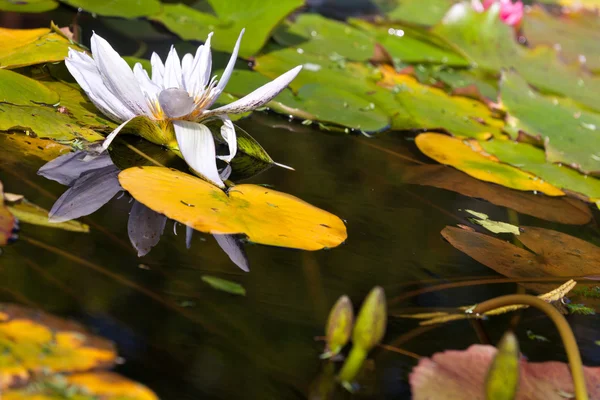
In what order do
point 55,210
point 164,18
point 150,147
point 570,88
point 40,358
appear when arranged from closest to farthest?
point 40,358
point 55,210
point 150,147
point 164,18
point 570,88

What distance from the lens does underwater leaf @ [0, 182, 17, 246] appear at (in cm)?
92

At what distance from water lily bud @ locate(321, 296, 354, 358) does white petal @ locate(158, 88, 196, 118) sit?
549 millimetres

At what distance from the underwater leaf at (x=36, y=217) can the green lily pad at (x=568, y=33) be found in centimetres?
270

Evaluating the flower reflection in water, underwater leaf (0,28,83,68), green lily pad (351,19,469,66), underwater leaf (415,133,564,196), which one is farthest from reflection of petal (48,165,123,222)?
green lily pad (351,19,469,66)

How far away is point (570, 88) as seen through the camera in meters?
2.54

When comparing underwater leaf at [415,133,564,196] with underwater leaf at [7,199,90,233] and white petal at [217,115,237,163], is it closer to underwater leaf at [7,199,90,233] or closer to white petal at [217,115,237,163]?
white petal at [217,115,237,163]

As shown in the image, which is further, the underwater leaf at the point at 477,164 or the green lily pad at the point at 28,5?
the green lily pad at the point at 28,5

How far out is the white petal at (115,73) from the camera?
116cm

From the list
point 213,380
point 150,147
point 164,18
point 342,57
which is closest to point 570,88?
point 342,57

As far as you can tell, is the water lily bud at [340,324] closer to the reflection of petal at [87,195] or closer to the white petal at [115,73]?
the reflection of petal at [87,195]

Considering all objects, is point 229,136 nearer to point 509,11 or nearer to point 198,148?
point 198,148

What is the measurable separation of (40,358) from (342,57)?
182 centimetres

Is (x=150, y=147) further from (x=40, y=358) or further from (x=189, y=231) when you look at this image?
(x=40, y=358)

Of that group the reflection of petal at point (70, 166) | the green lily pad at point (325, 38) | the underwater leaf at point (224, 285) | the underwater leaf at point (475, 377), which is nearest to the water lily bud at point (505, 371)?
the underwater leaf at point (475, 377)
